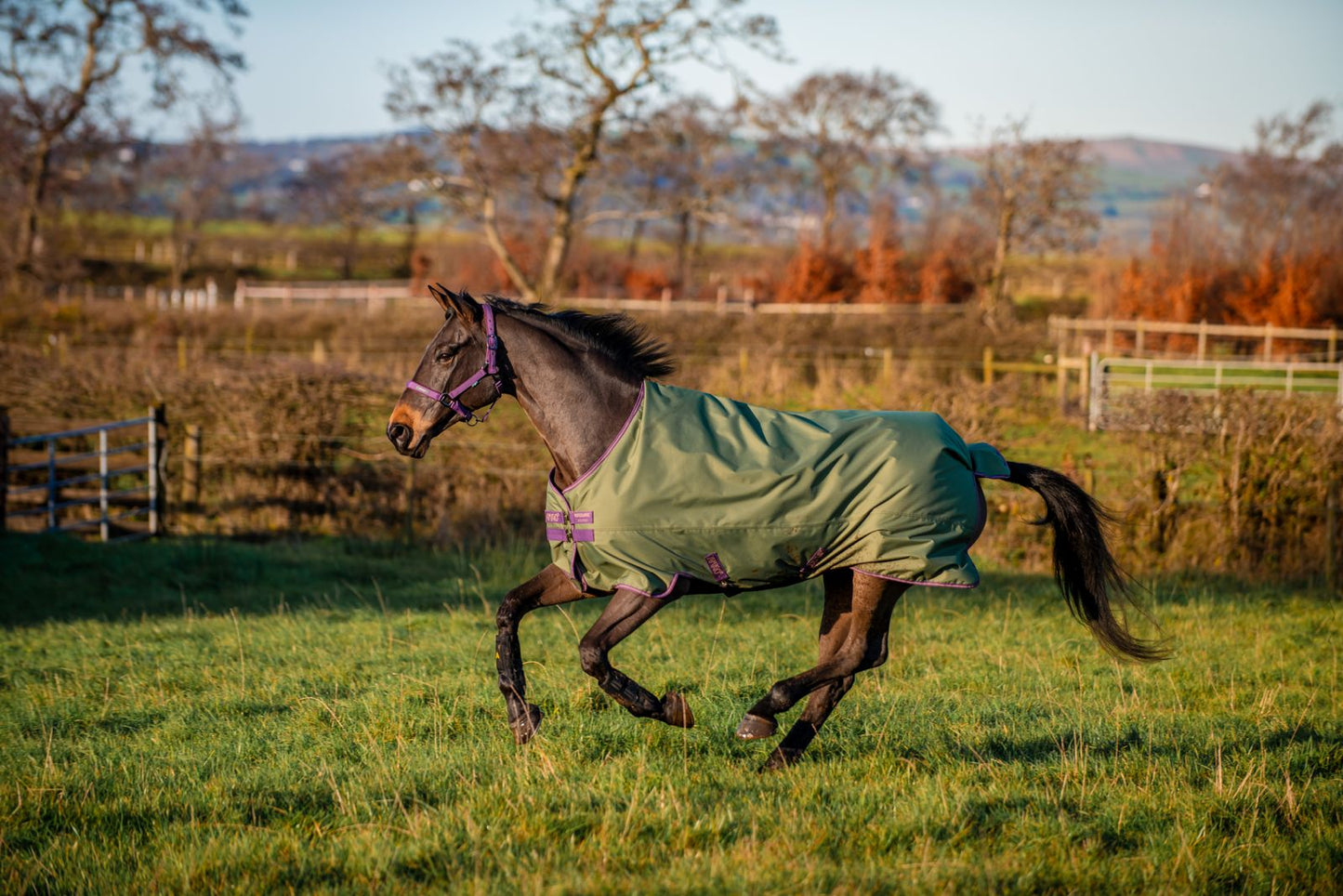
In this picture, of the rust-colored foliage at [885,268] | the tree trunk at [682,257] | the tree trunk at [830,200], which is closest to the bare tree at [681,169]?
the tree trunk at [682,257]

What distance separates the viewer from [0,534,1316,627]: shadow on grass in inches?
348

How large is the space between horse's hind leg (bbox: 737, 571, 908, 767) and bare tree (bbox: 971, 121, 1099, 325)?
28.1 metres

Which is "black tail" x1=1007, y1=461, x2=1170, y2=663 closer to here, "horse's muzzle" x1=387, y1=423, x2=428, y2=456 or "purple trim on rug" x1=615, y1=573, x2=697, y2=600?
"purple trim on rug" x1=615, y1=573, x2=697, y2=600

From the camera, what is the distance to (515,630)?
189 inches

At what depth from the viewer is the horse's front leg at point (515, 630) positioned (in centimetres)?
472

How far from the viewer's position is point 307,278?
5378 cm

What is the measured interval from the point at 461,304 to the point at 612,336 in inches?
26.8

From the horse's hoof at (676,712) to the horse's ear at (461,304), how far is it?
1829 millimetres

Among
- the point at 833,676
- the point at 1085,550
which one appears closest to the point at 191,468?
the point at 833,676

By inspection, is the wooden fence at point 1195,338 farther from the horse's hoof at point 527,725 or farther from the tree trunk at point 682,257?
the horse's hoof at point 527,725

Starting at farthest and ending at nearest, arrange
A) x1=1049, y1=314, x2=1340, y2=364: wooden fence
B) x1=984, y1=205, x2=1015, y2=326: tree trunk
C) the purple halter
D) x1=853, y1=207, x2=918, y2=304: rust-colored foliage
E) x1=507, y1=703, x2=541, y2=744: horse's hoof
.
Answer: x1=853, y1=207, x2=918, y2=304: rust-colored foliage → x1=984, y1=205, x2=1015, y2=326: tree trunk → x1=1049, y1=314, x2=1340, y2=364: wooden fence → the purple halter → x1=507, y1=703, x2=541, y2=744: horse's hoof

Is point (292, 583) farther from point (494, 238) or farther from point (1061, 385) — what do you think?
point (494, 238)

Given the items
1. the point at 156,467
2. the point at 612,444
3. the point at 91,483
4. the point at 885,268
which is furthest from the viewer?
the point at 885,268

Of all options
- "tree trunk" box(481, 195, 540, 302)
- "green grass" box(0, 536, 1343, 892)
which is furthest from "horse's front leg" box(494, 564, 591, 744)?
"tree trunk" box(481, 195, 540, 302)
